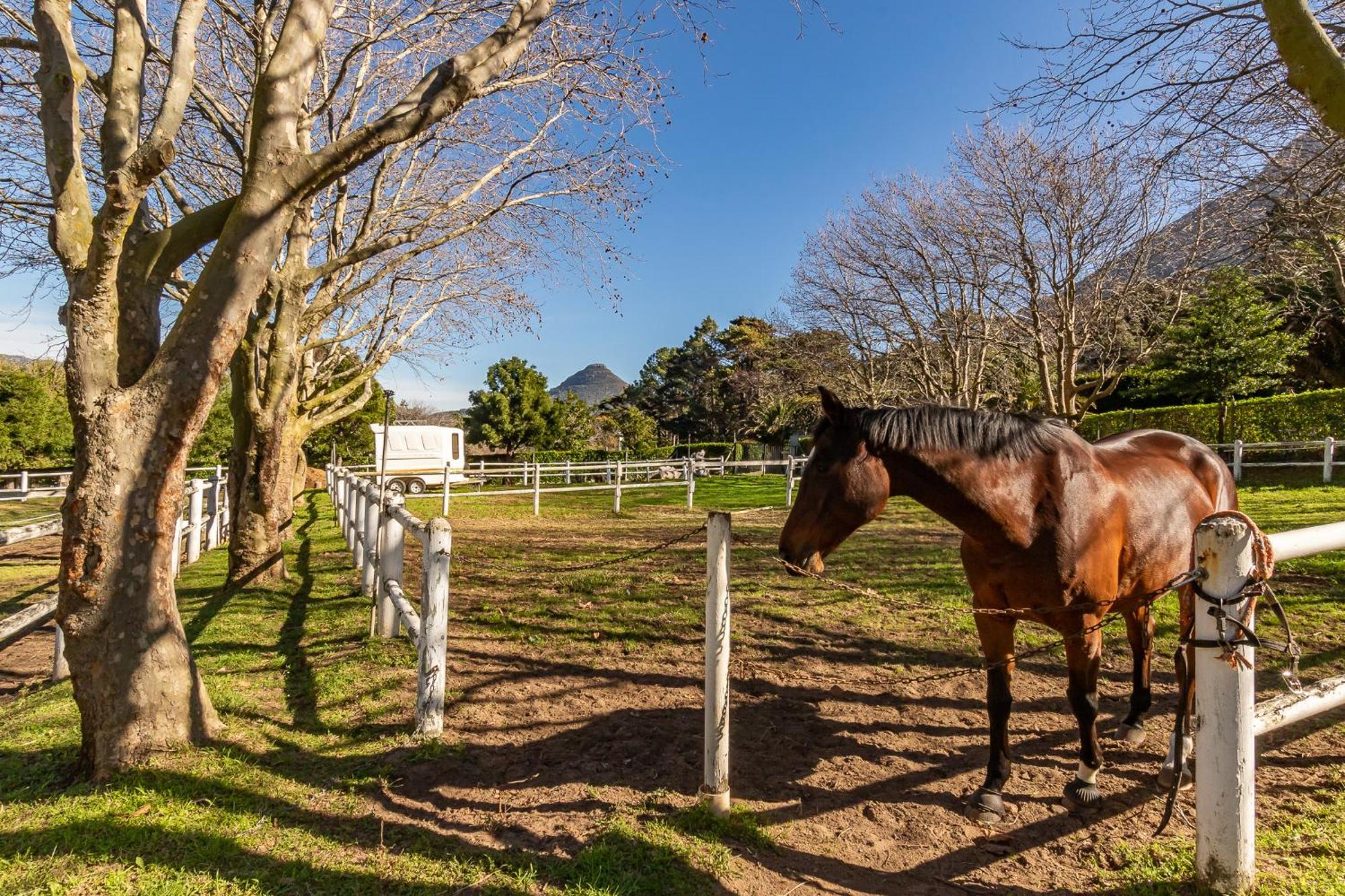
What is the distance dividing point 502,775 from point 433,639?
31.6 inches

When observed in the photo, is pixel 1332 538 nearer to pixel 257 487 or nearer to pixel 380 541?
pixel 380 541

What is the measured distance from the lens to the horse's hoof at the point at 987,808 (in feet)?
8.55

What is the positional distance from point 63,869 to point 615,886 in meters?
1.97

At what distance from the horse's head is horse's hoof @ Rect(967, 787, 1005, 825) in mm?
1204

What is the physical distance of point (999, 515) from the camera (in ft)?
8.52

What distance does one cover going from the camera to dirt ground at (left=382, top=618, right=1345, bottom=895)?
2387 mm

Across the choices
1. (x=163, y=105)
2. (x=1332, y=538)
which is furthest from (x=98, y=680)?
(x=1332, y=538)

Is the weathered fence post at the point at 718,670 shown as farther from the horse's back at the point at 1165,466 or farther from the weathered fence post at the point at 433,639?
the horse's back at the point at 1165,466

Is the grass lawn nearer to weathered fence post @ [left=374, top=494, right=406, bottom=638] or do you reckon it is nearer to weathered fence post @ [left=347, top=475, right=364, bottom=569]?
weathered fence post @ [left=374, top=494, right=406, bottom=638]

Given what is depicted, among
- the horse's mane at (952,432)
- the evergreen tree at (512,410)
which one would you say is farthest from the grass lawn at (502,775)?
the evergreen tree at (512,410)

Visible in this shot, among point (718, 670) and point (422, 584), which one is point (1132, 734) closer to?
point (718, 670)

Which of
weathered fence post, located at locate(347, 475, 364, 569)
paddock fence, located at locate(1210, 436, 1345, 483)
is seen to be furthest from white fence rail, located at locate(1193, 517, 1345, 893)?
paddock fence, located at locate(1210, 436, 1345, 483)

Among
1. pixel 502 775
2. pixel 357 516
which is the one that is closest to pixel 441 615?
pixel 502 775

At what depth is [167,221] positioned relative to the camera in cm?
887
